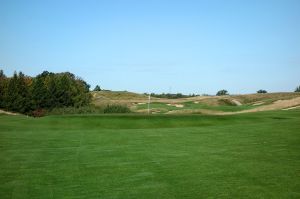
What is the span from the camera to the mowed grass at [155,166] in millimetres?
10695

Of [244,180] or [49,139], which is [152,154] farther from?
[49,139]

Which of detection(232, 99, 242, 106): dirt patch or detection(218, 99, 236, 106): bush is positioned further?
detection(232, 99, 242, 106): dirt patch

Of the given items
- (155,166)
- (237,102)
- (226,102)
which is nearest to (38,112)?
(226,102)

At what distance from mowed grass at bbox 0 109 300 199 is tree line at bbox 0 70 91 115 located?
67.4m

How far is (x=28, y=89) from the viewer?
299 feet

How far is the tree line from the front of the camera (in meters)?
88.0

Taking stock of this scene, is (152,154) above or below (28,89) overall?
below

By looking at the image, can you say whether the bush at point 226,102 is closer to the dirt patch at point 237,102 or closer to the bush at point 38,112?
the dirt patch at point 237,102

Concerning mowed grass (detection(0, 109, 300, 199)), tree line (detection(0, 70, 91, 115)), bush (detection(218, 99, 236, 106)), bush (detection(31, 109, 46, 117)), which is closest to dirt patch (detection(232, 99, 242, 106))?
bush (detection(218, 99, 236, 106))

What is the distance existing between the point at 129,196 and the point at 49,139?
14.1 m

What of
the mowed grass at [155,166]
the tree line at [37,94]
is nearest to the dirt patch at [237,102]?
the tree line at [37,94]

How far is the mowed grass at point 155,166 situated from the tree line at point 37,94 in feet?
221

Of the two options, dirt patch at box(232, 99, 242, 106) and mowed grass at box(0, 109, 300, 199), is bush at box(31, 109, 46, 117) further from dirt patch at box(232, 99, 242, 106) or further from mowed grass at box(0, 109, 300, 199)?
mowed grass at box(0, 109, 300, 199)

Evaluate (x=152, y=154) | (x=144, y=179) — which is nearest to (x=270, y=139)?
(x=152, y=154)
